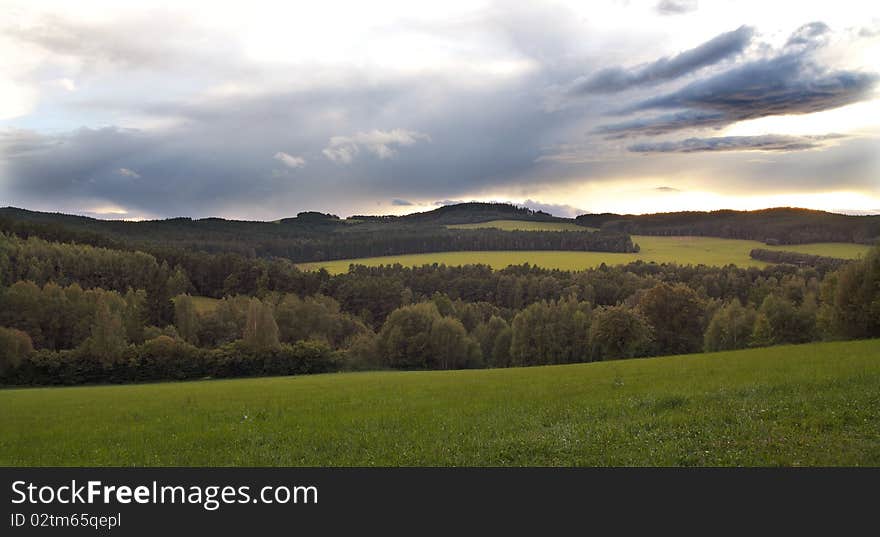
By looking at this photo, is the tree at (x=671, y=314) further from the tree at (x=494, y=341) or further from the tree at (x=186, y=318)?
the tree at (x=186, y=318)

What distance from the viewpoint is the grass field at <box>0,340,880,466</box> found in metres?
13.2

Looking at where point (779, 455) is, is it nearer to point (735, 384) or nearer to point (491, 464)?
point (491, 464)

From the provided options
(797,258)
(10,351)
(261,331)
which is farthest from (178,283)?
(797,258)

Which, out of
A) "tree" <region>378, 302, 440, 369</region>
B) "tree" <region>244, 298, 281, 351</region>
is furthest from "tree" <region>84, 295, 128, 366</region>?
"tree" <region>378, 302, 440, 369</region>

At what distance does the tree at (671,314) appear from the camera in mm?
87875

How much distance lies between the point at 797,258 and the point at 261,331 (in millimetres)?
147466

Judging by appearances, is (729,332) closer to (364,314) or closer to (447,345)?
(447,345)

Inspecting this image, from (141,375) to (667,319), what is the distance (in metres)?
75.3

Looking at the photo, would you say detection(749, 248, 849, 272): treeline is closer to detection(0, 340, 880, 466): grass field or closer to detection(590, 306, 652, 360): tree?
detection(590, 306, 652, 360): tree

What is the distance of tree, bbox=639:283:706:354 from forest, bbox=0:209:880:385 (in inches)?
8.7

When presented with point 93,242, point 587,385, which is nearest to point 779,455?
point 587,385

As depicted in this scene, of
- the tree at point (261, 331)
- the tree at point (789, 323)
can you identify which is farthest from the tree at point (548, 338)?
the tree at point (261, 331)

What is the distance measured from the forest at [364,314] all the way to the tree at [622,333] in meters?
0.20

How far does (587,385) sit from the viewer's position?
87.7ft
